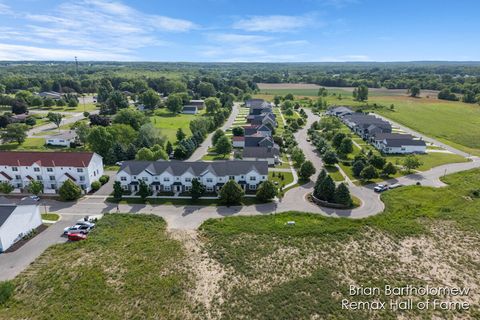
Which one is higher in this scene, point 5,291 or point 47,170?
point 47,170

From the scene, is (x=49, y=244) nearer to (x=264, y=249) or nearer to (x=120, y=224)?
(x=120, y=224)

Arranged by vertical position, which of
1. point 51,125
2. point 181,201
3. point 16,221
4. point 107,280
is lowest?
point 107,280

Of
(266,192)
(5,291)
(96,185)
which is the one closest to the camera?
(5,291)

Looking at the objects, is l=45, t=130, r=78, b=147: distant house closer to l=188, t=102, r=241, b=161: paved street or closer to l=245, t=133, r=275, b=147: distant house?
l=188, t=102, r=241, b=161: paved street

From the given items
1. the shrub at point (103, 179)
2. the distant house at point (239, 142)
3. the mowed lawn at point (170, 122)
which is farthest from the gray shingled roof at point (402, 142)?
the shrub at point (103, 179)

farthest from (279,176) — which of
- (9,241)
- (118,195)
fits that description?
(9,241)

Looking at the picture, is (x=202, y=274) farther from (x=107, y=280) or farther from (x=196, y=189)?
(x=196, y=189)

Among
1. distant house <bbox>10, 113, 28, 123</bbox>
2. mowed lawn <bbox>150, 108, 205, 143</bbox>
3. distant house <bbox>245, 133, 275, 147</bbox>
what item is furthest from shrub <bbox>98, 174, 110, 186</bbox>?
distant house <bbox>10, 113, 28, 123</bbox>

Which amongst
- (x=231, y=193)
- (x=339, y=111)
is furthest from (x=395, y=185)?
(x=339, y=111)
